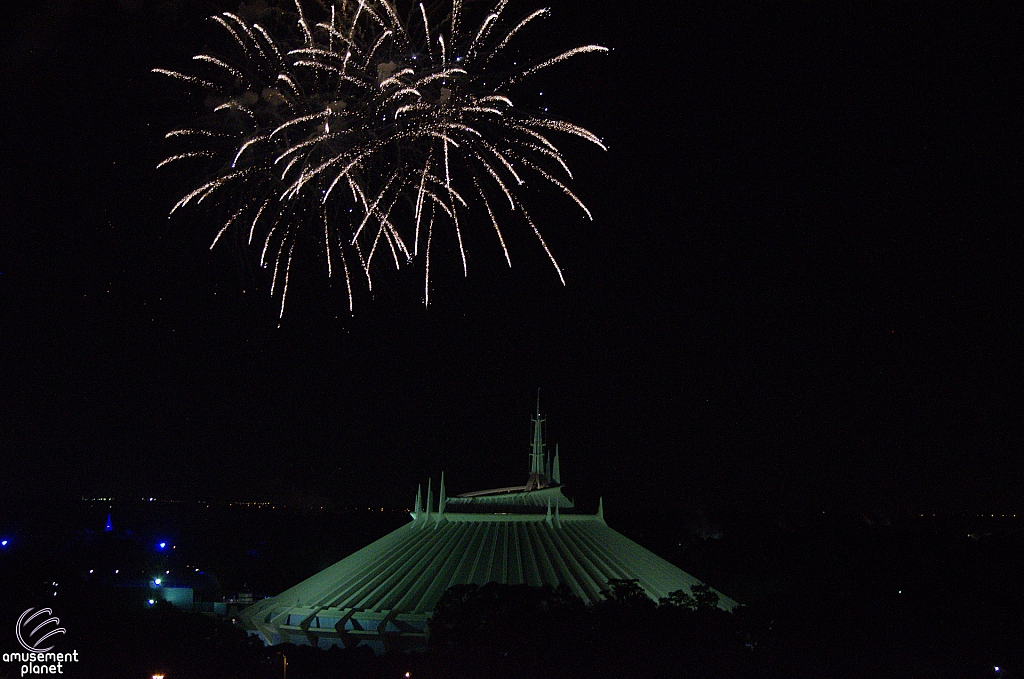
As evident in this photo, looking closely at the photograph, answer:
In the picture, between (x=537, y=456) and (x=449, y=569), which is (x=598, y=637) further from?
(x=537, y=456)

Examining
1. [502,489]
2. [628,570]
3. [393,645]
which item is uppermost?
[502,489]

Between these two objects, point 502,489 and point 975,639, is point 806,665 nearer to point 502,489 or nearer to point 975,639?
point 975,639

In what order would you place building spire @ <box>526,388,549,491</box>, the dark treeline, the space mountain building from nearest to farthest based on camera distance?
the dark treeline, the space mountain building, building spire @ <box>526,388,549,491</box>

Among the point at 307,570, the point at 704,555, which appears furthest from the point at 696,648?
the point at 307,570

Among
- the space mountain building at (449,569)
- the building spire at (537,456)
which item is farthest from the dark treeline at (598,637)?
the building spire at (537,456)

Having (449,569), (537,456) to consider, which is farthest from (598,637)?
(537,456)

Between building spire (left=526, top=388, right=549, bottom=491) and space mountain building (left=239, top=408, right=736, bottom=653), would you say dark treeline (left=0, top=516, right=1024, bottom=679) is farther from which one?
building spire (left=526, top=388, right=549, bottom=491)

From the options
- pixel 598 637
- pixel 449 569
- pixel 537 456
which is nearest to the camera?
pixel 598 637

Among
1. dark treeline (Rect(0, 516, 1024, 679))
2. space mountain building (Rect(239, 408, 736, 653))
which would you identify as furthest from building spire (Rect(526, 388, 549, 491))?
dark treeline (Rect(0, 516, 1024, 679))

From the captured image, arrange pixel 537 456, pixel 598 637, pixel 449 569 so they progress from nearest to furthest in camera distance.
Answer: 1. pixel 598 637
2. pixel 449 569
3. pixel 537 456
